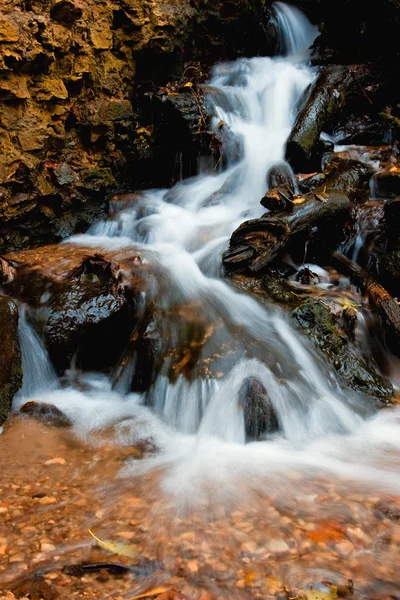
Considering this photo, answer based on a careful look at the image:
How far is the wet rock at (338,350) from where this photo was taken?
14.3 feet

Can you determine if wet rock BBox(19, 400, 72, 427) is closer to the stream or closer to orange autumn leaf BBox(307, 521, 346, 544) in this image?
the stream

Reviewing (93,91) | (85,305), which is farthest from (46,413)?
(93,91)

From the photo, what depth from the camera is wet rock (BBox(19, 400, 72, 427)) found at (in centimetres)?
388

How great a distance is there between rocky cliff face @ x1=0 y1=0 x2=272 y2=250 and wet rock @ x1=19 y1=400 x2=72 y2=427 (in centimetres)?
286

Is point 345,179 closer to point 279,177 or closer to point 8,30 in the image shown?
point 279,177

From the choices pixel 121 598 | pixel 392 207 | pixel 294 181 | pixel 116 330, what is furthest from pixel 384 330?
pixel 121 598

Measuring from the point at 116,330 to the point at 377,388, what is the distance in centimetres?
267

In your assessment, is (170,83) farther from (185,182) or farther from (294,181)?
(294,181)

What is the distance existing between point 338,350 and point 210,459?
1.94 m

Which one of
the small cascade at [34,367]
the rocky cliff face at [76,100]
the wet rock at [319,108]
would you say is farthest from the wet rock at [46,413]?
the wet rock at [319,108]

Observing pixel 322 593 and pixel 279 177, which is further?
pixel 279 177

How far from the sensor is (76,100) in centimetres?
672

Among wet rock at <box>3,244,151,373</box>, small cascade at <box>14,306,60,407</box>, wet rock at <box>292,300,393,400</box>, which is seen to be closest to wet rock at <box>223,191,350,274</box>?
wet rock at <box>292,300,393,400</box>

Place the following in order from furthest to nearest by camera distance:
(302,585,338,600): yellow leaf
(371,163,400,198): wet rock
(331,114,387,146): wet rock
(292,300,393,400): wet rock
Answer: (331,114,387,146): wet rock, (371,163,400,198): wet rock, (292,300,393,400): wet rock, (302,585,338,600): yellow leaf
